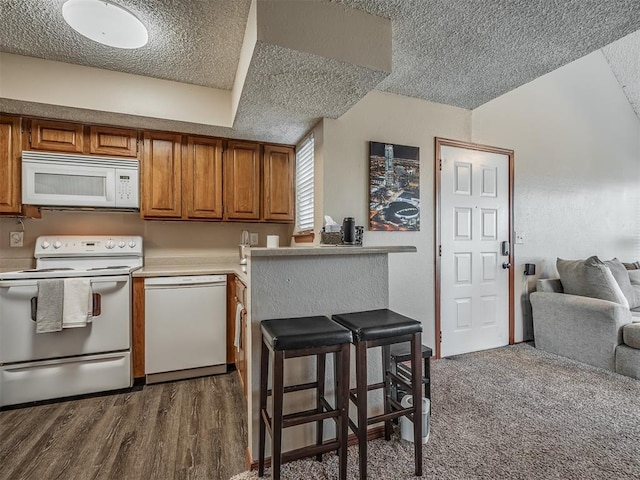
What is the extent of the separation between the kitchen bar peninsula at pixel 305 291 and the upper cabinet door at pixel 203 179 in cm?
170

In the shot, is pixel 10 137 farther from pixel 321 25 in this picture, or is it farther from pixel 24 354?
pixel 321 25

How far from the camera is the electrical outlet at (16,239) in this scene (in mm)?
2707

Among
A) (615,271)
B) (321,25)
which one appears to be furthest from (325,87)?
(615,271)

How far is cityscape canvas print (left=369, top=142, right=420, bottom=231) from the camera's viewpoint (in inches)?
108

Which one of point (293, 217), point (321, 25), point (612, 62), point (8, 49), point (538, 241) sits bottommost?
point (538, 241)

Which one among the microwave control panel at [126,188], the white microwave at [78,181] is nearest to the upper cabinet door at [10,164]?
the white microwave at [78,181]

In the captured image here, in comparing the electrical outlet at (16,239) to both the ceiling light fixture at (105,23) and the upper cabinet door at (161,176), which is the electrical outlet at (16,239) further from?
the ceiling light fixture at (105,23)

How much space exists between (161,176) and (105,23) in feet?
4.12

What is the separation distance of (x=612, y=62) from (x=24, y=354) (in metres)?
6.99

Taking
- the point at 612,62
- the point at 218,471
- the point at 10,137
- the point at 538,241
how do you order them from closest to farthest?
the point at 218,471, the point at 10,137, the point at 538,241, the point at 612,62

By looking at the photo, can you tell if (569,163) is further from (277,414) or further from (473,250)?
(277,414)

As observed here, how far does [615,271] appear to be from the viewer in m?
3.26

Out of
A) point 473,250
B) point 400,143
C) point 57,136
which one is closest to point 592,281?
point 473,250

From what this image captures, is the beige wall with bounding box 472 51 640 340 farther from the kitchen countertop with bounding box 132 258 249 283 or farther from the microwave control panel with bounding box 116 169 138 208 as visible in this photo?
the microwave control panel with bounding box 116 169 138 208
